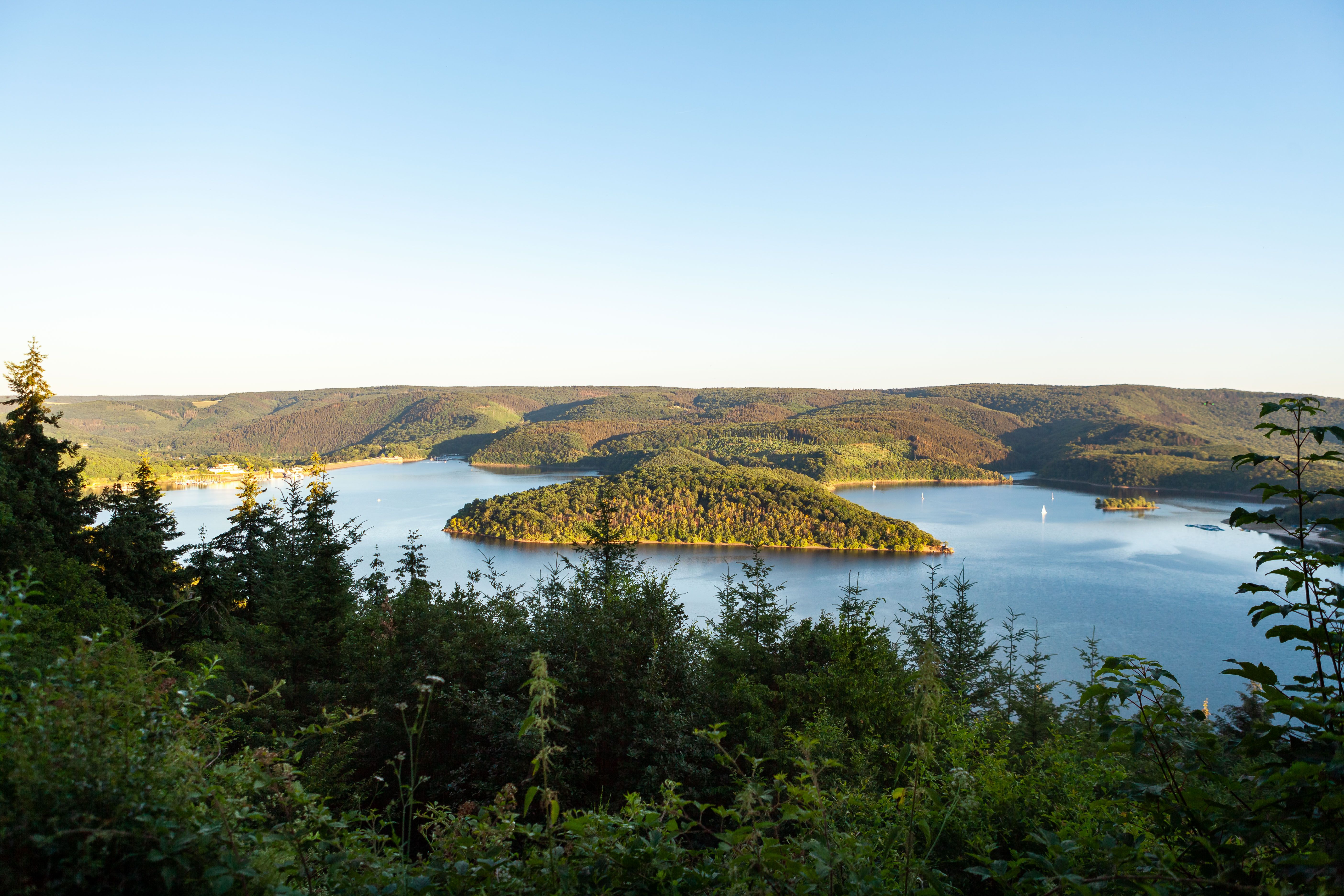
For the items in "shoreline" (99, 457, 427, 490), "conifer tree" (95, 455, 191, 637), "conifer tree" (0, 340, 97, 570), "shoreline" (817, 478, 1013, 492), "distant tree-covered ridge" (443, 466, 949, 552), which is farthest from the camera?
"shoreline" (817, 478, 1013, 492)

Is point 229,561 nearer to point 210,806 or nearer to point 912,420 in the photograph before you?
point 210,806

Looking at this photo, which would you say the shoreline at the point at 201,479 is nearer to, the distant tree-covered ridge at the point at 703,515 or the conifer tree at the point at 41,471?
the distant tree-covered ridge at the point at 703,515

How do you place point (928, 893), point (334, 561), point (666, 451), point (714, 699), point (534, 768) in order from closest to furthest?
point (928, 893), point (534, 768), point (714, 699), point (334, 561), point (666, 451)

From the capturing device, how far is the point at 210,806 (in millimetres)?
1741

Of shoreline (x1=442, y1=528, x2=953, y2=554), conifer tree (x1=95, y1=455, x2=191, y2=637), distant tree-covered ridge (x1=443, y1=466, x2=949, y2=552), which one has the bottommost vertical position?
shoreline (x1=442, y1=528, x2=953, y2=554)

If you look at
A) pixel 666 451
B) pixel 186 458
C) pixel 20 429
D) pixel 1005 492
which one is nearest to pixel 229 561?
pixel 20 429

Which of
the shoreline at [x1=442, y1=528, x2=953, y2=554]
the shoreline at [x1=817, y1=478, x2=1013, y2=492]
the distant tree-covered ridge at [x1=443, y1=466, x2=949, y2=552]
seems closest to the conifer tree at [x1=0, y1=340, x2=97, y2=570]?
the distant tree-covered ridge at [x1=443, y1=466, x2=949, y2=552]

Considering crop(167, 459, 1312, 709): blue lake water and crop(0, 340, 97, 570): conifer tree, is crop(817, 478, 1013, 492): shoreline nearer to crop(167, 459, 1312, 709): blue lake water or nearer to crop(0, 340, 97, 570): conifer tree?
crop(167, 459, 1312, 709): blue lake water

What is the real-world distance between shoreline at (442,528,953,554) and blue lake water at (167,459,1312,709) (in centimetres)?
95

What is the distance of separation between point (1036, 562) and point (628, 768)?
234ft

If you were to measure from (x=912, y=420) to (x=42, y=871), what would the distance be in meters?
211

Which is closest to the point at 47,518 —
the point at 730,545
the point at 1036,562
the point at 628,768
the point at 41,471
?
the point at 41,471

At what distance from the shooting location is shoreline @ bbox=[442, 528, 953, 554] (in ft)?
251

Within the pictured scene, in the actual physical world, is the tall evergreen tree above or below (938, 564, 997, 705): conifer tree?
above
